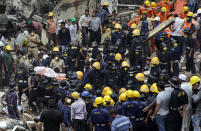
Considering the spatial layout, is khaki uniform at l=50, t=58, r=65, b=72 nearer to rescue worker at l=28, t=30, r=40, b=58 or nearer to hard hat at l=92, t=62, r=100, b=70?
rescue worker at l=28, t=30, r=40, b=58

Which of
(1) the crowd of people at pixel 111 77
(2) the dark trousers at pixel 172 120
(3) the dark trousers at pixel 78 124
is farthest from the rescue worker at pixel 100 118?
(2) the dark trousers at pixel 172 120

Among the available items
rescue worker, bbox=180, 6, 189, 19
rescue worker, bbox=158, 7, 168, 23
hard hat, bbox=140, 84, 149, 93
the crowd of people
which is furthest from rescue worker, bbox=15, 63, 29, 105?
rescue worker, bbox=180, 6, 189, 19

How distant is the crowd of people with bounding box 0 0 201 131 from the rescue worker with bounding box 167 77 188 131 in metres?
0.03

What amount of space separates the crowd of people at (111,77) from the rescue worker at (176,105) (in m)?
0.03

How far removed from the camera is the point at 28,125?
1545 cm

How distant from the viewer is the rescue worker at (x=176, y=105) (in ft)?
43.9

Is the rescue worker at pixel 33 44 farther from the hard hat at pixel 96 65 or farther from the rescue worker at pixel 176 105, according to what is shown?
the rescue worker at pixel 176 105

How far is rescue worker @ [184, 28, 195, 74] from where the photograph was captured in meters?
18.2

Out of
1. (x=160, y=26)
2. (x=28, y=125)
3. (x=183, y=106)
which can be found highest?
(x=160, y=26)

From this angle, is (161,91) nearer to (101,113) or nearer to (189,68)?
(101,113)

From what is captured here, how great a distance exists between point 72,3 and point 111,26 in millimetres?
4182

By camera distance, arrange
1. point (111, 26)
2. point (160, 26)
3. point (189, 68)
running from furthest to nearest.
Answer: point (111, 26), point (160, 26), point (189, 68)

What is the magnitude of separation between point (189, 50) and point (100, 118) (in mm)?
5973

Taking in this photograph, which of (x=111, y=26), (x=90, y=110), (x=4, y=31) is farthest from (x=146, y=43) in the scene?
(x=4, y=31)
